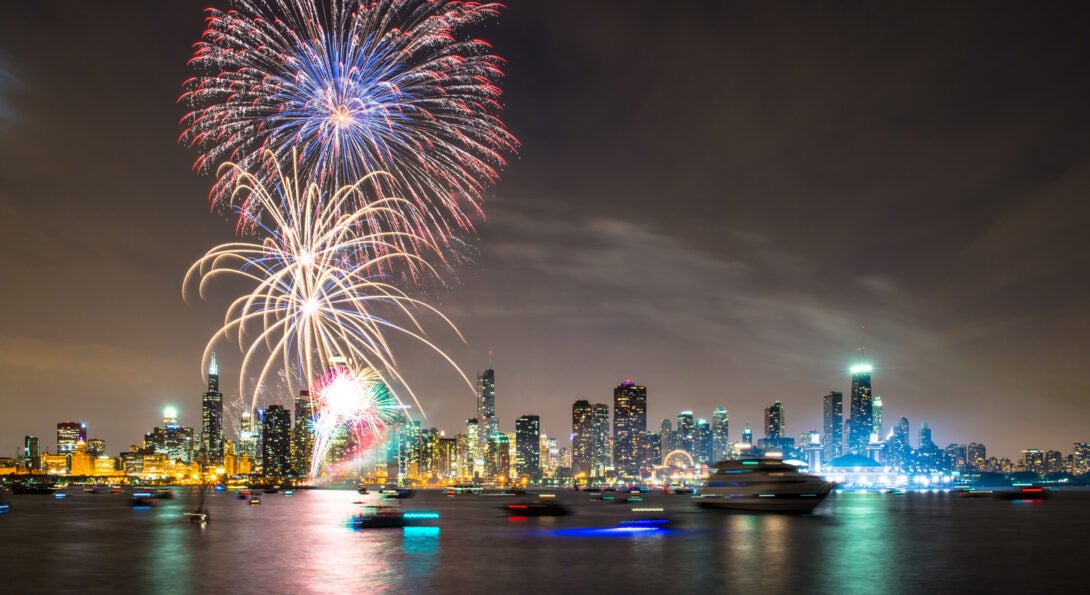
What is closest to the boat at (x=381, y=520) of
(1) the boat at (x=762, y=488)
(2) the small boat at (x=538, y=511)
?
(2) the small boat at (x=538, y=511)

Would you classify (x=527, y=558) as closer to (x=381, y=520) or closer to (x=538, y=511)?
(x=381, y=520)

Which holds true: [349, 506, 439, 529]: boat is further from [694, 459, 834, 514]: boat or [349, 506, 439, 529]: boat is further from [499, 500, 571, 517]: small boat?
[694, 459, 834, 514]: boat

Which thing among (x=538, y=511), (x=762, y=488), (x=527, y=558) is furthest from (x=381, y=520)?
(x=762, y=488)

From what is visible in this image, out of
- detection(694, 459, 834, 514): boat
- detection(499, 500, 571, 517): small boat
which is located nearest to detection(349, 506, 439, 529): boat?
detection(499, 500, 571, 517): small boat

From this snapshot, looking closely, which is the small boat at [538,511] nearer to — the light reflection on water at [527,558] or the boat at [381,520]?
the light reflection on water at [527,558]

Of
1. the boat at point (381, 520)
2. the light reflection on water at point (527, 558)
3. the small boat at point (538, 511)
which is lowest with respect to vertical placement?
the small boat at point (538, 511)

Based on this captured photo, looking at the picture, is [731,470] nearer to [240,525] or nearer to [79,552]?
[240,525]
